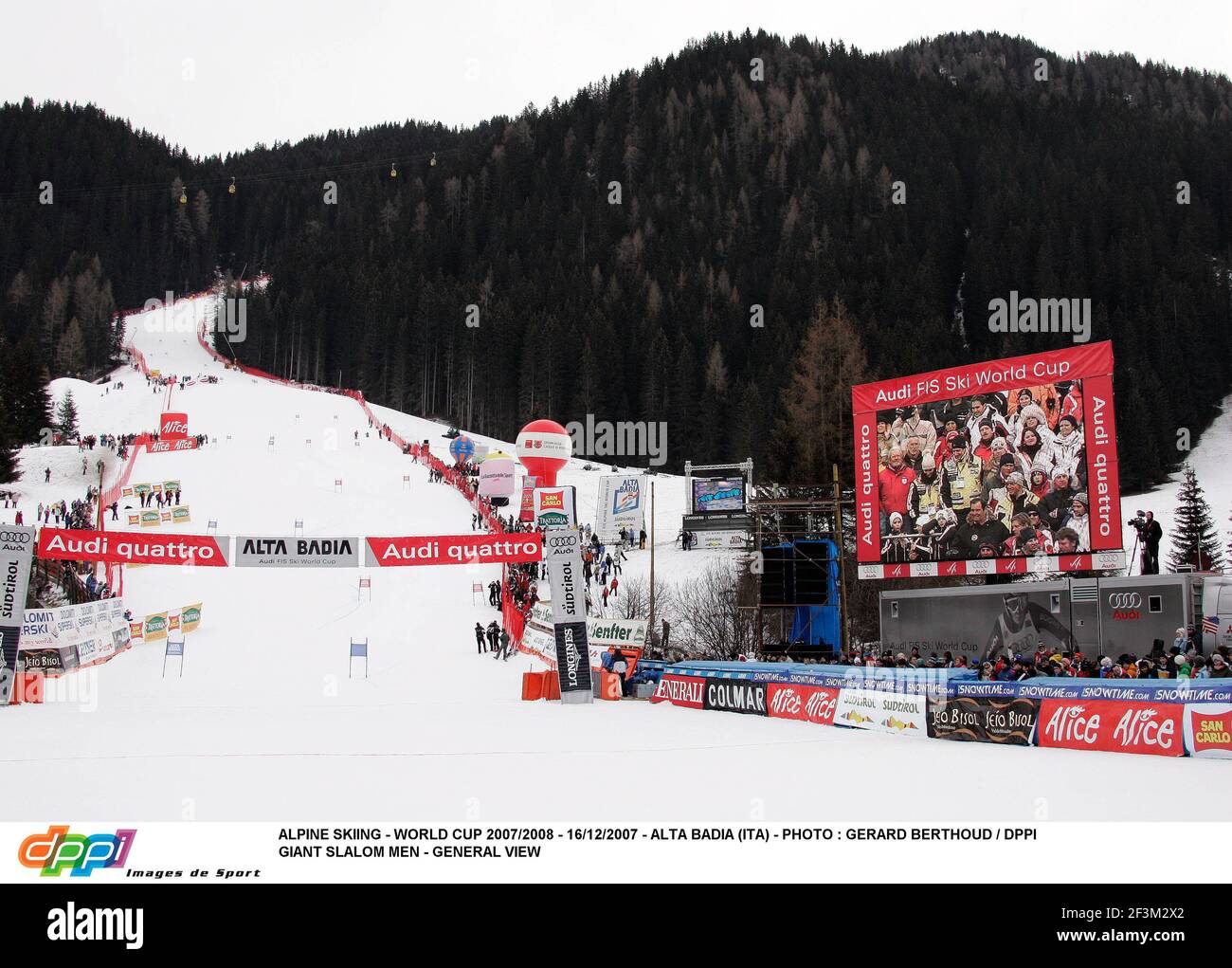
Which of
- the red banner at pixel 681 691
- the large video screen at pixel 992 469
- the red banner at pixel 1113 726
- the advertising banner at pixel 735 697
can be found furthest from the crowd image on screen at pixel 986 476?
the red banner at pixel 1113 726

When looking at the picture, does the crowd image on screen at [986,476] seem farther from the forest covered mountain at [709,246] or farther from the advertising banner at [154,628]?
the advertising banner at [154,628]

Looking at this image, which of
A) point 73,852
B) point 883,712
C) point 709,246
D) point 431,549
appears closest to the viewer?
point 73,852

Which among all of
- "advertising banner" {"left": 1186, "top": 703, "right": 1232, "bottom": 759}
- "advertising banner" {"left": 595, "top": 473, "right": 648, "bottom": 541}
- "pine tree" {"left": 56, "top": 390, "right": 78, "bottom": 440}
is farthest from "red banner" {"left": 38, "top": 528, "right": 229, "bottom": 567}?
"pine tree" {"left": 56, "top": 390, "right": 78, "bottom": 440}

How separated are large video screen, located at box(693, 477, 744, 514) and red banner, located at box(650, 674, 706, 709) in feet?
59.1

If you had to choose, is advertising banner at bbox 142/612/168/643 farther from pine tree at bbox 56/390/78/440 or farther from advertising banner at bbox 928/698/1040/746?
pine tree at bbox 56/390/78/440

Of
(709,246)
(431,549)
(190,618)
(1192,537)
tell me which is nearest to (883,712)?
(431,549)

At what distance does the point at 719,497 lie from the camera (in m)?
42.9

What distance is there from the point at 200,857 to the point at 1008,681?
37.4 ft

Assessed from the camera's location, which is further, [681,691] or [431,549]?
[431,549]

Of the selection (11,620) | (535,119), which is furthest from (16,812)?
(535,119)

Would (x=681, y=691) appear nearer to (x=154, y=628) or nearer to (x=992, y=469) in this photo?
(x=992, y=469)

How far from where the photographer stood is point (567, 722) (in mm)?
18344

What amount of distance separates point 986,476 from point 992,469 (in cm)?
21
